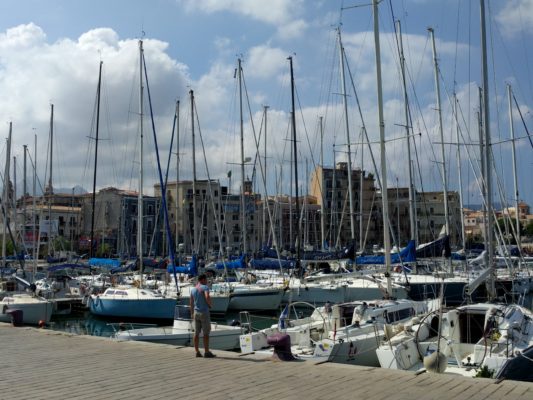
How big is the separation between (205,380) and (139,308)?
2191 cm

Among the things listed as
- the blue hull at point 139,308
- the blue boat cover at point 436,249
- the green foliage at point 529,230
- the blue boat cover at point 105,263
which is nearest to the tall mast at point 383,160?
the blue boat cover at point 436,249

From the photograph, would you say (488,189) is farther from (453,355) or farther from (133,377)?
(133,377)

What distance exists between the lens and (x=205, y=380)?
32.5 ft

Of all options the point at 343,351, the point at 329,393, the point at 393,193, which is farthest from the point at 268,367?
the point at 393,193

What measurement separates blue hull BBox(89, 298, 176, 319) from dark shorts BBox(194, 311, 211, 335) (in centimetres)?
1865

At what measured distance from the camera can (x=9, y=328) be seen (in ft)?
58.3

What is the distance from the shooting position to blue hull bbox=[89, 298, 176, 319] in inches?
1204

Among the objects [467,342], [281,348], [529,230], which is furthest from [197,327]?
[529,230]

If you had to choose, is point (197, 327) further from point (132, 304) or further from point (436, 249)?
point (436, 249)

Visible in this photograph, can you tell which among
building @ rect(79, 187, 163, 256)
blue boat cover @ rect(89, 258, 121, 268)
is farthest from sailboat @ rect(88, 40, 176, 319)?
building @ rect(79, 187, 163, 256)

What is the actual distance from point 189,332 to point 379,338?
6.53 m

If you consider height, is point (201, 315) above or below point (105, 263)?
below

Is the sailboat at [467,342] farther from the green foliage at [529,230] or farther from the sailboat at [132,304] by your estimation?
the green foliage at [529,230]

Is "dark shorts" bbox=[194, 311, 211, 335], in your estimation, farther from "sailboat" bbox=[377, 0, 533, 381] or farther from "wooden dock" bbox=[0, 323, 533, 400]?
"sailboat" bbox=[377, 0, 533, 381]
